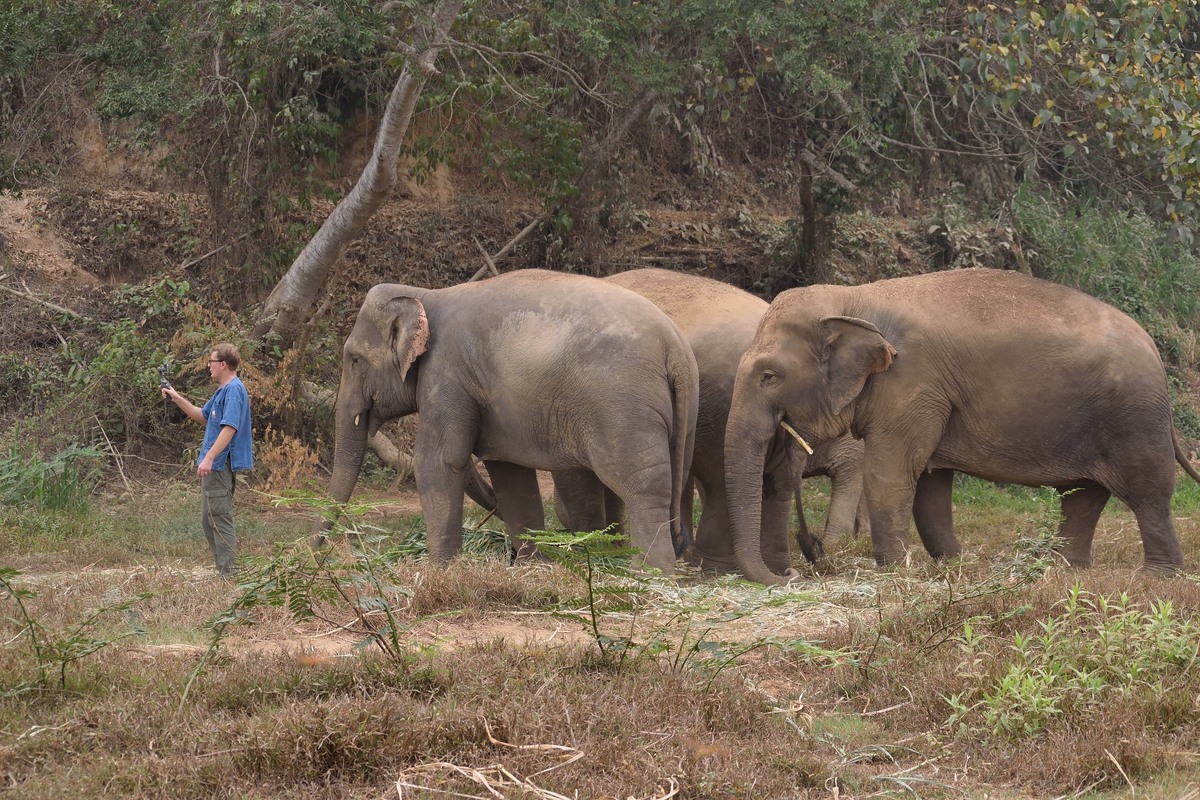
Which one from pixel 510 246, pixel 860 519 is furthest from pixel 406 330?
pixel 510 246

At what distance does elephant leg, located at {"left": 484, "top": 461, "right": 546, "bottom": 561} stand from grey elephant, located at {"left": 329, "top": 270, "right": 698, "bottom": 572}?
0.12 feet

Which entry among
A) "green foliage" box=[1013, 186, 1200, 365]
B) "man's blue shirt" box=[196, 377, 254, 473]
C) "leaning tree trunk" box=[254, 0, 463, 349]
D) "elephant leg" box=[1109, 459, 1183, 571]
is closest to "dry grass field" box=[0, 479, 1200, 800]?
"elephant leg" box=[1109, 459, 1183, 571]

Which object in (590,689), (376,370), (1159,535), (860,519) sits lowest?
(860,519)

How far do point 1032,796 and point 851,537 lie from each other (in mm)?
5924

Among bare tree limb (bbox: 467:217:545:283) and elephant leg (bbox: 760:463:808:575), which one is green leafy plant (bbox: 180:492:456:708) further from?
bare tree limb (bbox: 467:217:545:283)

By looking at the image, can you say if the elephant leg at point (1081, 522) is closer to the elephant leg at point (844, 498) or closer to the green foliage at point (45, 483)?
the elephant leg at point (844, 498)

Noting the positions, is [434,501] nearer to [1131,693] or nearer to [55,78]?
[1131,693]

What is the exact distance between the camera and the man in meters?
8.17

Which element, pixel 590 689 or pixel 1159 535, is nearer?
pixel 590 689

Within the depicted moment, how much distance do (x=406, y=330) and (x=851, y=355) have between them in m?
2.64

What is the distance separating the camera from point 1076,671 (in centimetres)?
530

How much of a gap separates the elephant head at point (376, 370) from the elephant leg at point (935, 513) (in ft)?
10.7

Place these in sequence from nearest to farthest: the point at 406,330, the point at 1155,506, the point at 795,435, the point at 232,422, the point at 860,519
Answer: the point at 232,422 < the point at 1155,506 < the point at 795,435 < the point at 406,330 < the point at 860,519

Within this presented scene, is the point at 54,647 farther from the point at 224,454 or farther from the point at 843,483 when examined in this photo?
the point at 843,483
